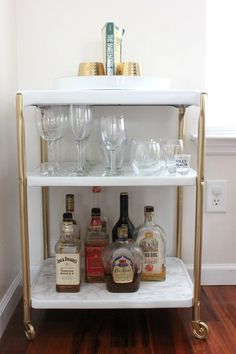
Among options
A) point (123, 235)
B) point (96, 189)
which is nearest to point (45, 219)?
point (96, 189)

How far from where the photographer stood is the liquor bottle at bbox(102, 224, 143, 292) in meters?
1.19

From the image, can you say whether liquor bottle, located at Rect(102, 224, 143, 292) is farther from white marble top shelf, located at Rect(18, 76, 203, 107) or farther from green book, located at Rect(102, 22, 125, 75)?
green book, located at Rect(102, 22, 125, 75)

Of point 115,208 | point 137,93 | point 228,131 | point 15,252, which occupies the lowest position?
point 15,252

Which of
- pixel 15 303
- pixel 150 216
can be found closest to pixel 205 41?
pixel 150 216

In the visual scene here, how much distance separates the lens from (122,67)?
1.28 meters

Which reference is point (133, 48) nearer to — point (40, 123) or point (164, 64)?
point (164, 64)

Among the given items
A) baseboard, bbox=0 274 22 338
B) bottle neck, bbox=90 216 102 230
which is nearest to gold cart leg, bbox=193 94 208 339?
bottle neck, bbox=90 216 102 230

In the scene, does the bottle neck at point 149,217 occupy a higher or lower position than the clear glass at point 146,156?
lower

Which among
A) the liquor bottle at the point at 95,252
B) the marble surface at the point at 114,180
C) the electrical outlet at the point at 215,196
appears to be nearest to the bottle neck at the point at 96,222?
the liquor bottle at the point at 95,252

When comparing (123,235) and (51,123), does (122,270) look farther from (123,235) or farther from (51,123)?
(51,123)

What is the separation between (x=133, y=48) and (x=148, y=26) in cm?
9

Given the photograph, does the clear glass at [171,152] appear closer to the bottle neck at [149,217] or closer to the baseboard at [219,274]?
the bottle neck at [149,217]

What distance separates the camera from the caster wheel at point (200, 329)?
117 cm

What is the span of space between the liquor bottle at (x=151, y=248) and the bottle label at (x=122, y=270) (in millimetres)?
90
